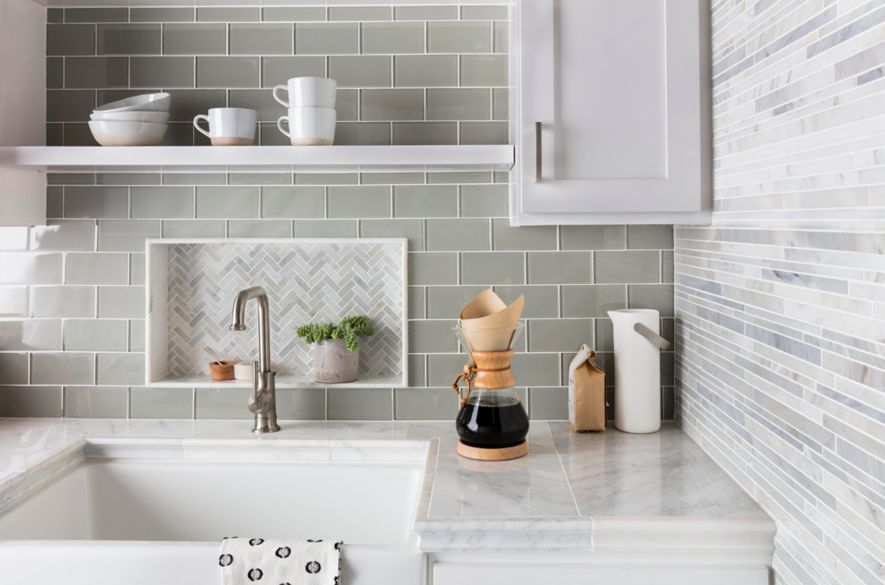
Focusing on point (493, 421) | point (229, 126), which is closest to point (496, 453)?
point (493, 421)

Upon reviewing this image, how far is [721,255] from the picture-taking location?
1596 millimetres

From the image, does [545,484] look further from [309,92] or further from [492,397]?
[309,92]

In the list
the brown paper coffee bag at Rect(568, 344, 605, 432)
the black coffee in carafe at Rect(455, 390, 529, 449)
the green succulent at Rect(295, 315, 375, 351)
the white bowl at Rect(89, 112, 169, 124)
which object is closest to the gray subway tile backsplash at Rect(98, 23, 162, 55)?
the white bowl at Rect(89, 112, 169, 124)

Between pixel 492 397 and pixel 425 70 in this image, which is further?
pixel 425 70

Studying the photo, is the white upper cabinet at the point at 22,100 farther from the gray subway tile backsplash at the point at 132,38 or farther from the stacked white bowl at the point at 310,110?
the stacked white bowl at the point at 310,110

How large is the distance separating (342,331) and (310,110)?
1.92 ft

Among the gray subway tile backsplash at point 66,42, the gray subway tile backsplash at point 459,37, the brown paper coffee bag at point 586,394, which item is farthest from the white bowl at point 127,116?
the brown paper coffee bag at point 586,394

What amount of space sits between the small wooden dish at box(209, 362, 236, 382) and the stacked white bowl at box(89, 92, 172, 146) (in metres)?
0.60

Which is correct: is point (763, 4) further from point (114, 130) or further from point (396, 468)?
point (114, 130)

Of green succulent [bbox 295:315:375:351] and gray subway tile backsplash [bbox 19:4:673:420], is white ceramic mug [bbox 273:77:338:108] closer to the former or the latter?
gray subway tile backsplash [bbox 19:4:673:420]

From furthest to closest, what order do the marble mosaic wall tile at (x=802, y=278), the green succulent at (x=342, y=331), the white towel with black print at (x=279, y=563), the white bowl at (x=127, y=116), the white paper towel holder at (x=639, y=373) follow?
the green succulent at (x=342, y=331), the white paper towel holder at (x=639, y=373), the white bowl at (x=127, y=116), the white towel with black print at (x=279, y=563), the marble mosaic wall tile at (x=802, y=278)

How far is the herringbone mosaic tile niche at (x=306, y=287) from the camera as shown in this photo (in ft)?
6.70

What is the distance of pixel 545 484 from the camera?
1.50 metres

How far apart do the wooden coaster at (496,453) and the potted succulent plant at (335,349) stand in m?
0.45
